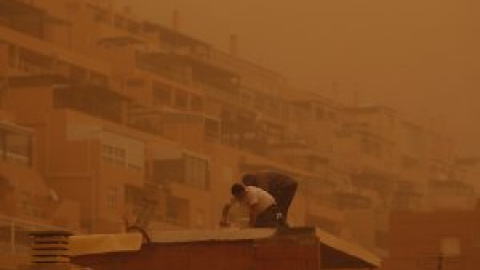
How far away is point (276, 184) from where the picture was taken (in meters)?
10.9

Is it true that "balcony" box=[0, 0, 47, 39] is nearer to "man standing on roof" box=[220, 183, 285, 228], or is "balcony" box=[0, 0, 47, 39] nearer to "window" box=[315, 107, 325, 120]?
"window" box=[315, 107, 325, 120]

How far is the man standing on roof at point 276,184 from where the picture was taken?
1084 cm

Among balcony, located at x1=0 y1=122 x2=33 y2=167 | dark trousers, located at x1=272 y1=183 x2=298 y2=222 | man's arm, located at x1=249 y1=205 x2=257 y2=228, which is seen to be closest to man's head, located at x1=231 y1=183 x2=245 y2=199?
man's arm, located at x1=249 y1=205 x2=257 y2=228

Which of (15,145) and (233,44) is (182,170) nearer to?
(15,145)

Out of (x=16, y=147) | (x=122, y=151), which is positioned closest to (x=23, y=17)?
(x=122, y=151)

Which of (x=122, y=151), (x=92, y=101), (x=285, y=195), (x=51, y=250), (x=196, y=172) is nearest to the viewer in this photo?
(x=51, y=250)

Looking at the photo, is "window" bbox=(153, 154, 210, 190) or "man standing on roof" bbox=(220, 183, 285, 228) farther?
"window" bbox=(153, 154, 210, 190)

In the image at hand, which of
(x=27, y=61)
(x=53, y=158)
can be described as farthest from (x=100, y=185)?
(x=27, y=61)

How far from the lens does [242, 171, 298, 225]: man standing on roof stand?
10.8 m

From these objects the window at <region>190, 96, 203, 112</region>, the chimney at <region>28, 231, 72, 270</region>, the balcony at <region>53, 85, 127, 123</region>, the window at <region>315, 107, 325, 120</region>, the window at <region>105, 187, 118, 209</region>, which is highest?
the window at <region>315, 107, 325, 120</region>

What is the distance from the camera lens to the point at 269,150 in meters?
51.3

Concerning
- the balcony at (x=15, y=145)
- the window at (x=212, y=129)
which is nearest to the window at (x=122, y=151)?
the balcony at (x=15, y=145)

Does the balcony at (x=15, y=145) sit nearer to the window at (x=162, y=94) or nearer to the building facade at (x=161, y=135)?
the building facade at (x=161, y=135)

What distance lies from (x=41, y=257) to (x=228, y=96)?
4321cm
